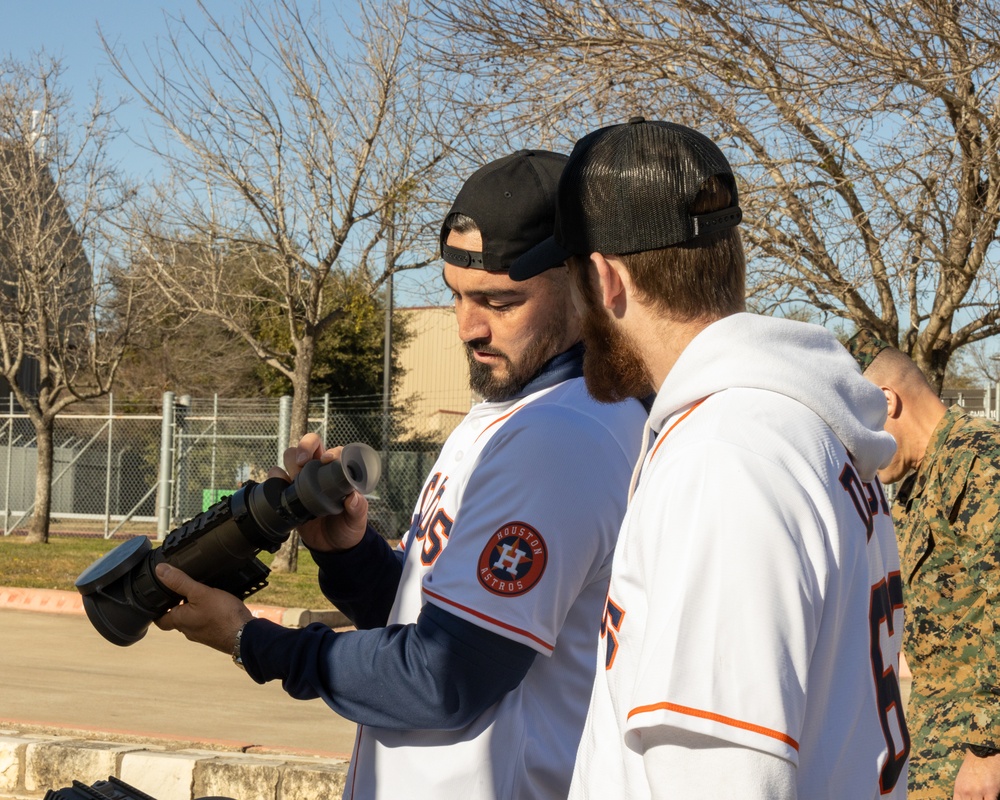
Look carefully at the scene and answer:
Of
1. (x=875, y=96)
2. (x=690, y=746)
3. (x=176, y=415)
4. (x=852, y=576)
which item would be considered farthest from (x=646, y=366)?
(x=176, y=415)

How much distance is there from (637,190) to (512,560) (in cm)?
65

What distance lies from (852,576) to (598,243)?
53 centimetres

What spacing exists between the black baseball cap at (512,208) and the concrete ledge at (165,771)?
3172mm

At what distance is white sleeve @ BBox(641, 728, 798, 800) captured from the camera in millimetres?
1180

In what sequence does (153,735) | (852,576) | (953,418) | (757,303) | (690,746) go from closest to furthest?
(690,746) < (852,576) < (953,418) < (153,735) < (757,303)

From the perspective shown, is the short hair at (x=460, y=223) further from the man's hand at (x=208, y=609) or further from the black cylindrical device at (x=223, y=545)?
the man's hand at (x=208, y=609)

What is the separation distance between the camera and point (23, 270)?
18219 mm

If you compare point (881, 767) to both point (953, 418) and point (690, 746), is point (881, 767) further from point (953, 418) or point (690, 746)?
point (953, 418)

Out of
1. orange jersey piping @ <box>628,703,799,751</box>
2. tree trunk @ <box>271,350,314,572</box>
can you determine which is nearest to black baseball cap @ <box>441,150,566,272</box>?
orange jersey piping @ <box>628,703,799,751</box>

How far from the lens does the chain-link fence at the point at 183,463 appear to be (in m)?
18.2

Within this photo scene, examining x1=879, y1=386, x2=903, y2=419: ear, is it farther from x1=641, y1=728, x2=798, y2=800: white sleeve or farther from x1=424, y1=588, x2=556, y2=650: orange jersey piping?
x1=641, y1=728, x2=798, y2=800: white sleeve

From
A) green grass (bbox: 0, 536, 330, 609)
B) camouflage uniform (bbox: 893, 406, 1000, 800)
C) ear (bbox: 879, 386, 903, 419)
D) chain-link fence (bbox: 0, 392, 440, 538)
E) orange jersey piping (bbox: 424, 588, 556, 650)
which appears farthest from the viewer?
chain-link fence (bbox: 0, 392, 440, 538)

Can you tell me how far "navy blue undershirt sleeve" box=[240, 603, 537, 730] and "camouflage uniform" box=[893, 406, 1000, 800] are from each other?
5.96ft

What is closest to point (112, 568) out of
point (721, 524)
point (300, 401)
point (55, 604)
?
point (721, 524)
